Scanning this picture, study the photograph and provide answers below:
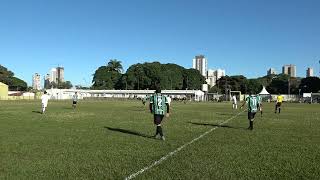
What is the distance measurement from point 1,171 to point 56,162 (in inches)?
60.5

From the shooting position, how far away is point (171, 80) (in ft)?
558

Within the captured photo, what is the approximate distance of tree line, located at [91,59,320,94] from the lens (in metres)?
165

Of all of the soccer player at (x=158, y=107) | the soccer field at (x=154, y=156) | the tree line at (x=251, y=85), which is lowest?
the soccer field at (x=154, y=156)

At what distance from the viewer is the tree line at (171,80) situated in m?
165

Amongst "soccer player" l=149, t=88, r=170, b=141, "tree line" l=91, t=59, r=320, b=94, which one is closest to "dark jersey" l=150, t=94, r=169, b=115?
"soccer player" l=149, t=88, r=170, b=141

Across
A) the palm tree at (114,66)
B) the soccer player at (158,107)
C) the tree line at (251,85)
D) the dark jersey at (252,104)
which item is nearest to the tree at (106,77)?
the palm tree at (114,66)

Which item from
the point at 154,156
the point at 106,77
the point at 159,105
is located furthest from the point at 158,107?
the point at 106,77

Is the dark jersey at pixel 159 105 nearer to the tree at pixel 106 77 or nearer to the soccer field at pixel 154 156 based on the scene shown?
the soccer field at pixel 154 156

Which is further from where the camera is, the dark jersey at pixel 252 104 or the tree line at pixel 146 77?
the tree line at pixel 146 77

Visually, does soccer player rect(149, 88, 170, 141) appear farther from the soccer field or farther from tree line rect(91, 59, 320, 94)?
tree line rect(91, 59, 320, 94)

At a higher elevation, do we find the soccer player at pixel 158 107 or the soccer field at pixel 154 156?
the soccer player at pixel 158 107

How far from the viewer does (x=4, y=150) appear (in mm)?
13078

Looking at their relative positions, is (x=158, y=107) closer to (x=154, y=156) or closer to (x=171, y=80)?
(x=154, y=156)

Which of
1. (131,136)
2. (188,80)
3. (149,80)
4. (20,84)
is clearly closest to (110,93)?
(149,80)
